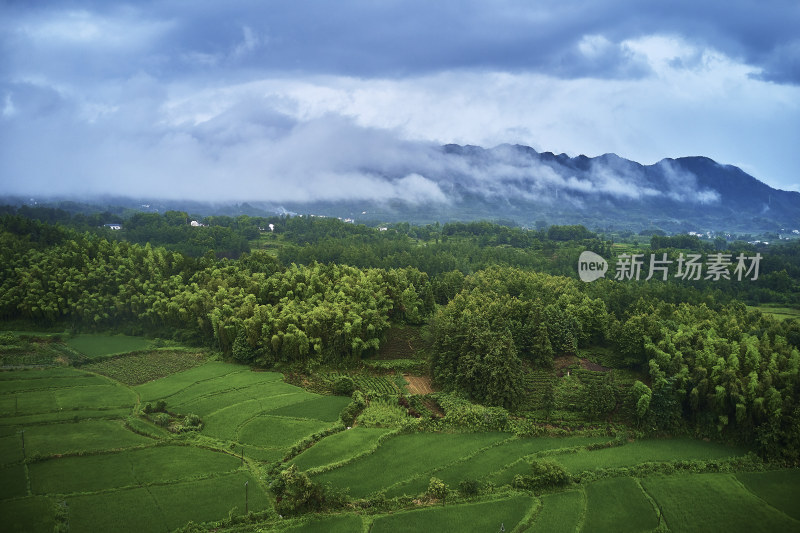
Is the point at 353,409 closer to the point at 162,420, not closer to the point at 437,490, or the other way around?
the point at 437,490

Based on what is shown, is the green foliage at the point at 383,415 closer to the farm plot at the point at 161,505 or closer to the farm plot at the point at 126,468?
the farm plot at the point at 126,468

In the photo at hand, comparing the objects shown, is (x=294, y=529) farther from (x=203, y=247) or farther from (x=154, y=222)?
(x=154, y=222)

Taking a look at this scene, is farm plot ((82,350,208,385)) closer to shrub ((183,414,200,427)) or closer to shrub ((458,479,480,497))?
shrub ((183,414,200,427))

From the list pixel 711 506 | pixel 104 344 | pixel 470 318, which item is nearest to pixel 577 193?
pixel 470 318

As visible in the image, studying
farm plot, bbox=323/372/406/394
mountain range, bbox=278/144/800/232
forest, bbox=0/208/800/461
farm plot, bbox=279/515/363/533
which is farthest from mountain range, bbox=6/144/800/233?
farm plot, bbox=279/515/363/533

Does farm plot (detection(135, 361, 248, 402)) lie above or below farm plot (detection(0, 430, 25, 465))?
above

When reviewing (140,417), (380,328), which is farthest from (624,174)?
(140,417)
